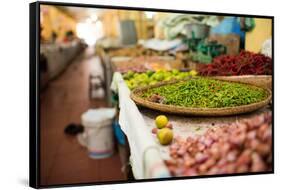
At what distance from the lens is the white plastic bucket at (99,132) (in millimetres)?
2998

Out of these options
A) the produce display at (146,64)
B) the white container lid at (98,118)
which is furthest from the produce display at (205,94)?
the white container lid at (98,118)

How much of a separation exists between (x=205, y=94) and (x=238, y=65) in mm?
302

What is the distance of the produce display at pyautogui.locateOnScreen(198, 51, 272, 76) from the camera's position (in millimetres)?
1971

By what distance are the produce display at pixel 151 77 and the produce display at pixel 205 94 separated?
66mm

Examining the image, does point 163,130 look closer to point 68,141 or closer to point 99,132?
point 99,132

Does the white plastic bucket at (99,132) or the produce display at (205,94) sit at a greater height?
the produce display at (205,94)

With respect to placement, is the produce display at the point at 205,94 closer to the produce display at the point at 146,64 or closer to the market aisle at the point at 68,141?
the produce display at the point at 146,64

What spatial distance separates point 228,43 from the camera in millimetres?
2004

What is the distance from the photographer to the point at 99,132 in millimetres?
3000

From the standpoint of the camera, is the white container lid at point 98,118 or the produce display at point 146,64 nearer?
the produce display at point 146,64

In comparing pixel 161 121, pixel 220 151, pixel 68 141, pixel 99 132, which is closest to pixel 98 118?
pixel 99 132

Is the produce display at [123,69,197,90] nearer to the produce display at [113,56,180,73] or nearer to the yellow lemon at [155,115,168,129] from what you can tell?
the produce display at [113,56,180,73]

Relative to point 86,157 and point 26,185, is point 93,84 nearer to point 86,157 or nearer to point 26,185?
point 86,157

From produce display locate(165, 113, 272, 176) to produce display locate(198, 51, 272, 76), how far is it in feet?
0.97
